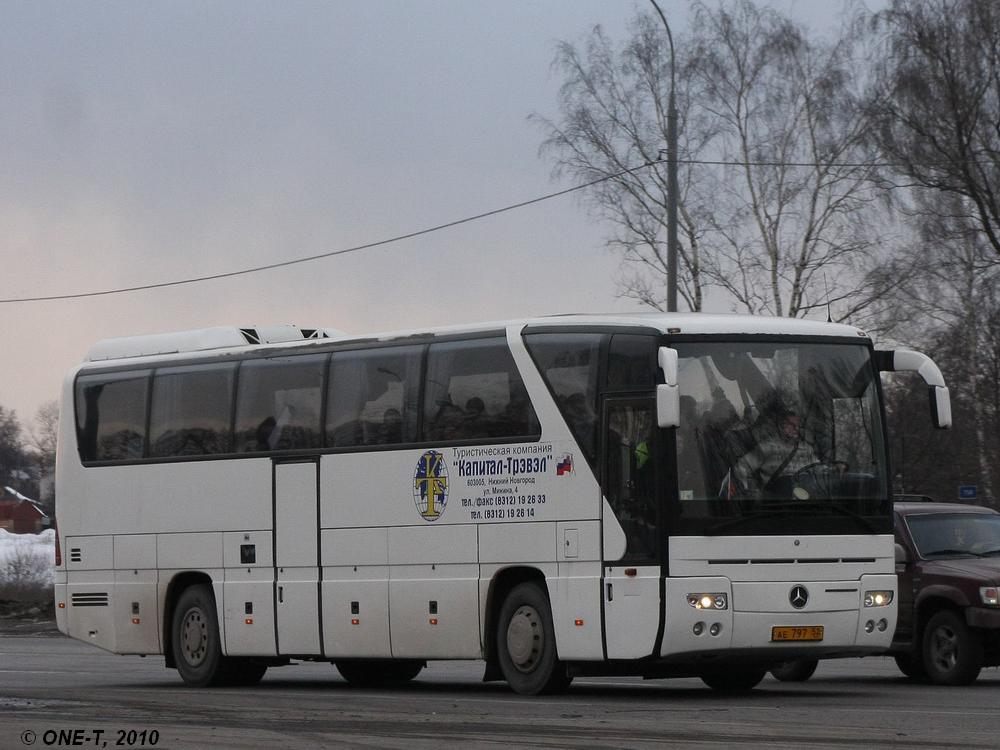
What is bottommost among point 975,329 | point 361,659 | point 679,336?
point 361,659

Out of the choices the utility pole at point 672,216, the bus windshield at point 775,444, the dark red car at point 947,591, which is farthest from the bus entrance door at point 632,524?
the utility pole at point 672,216

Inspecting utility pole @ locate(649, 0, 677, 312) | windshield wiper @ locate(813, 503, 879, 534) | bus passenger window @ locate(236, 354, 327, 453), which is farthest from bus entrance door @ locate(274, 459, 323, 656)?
utility pole @ locate(649, 0, 677, 312)

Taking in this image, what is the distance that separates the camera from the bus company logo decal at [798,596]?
51.5 feet

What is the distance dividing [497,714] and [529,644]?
7.49 ft

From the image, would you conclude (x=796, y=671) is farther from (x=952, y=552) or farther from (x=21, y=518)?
(x=21, y=518)

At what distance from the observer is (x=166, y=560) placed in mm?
20406

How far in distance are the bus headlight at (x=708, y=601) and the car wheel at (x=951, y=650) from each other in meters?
4.04

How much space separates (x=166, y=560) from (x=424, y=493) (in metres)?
4.15

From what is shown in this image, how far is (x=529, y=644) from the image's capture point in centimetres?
1644

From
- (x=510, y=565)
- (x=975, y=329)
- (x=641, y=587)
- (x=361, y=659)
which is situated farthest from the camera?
(x=975, y=329)

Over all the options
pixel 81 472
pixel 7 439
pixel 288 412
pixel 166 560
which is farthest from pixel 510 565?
pixel 7 439

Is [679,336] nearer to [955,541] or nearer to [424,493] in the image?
[424,493]

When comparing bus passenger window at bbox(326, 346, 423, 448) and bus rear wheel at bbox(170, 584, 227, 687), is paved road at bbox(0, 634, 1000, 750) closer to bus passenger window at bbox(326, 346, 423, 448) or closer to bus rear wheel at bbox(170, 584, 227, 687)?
bus rear wheel at bbox(170, 584, 227, 687)

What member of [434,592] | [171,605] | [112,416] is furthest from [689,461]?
[112,416]
